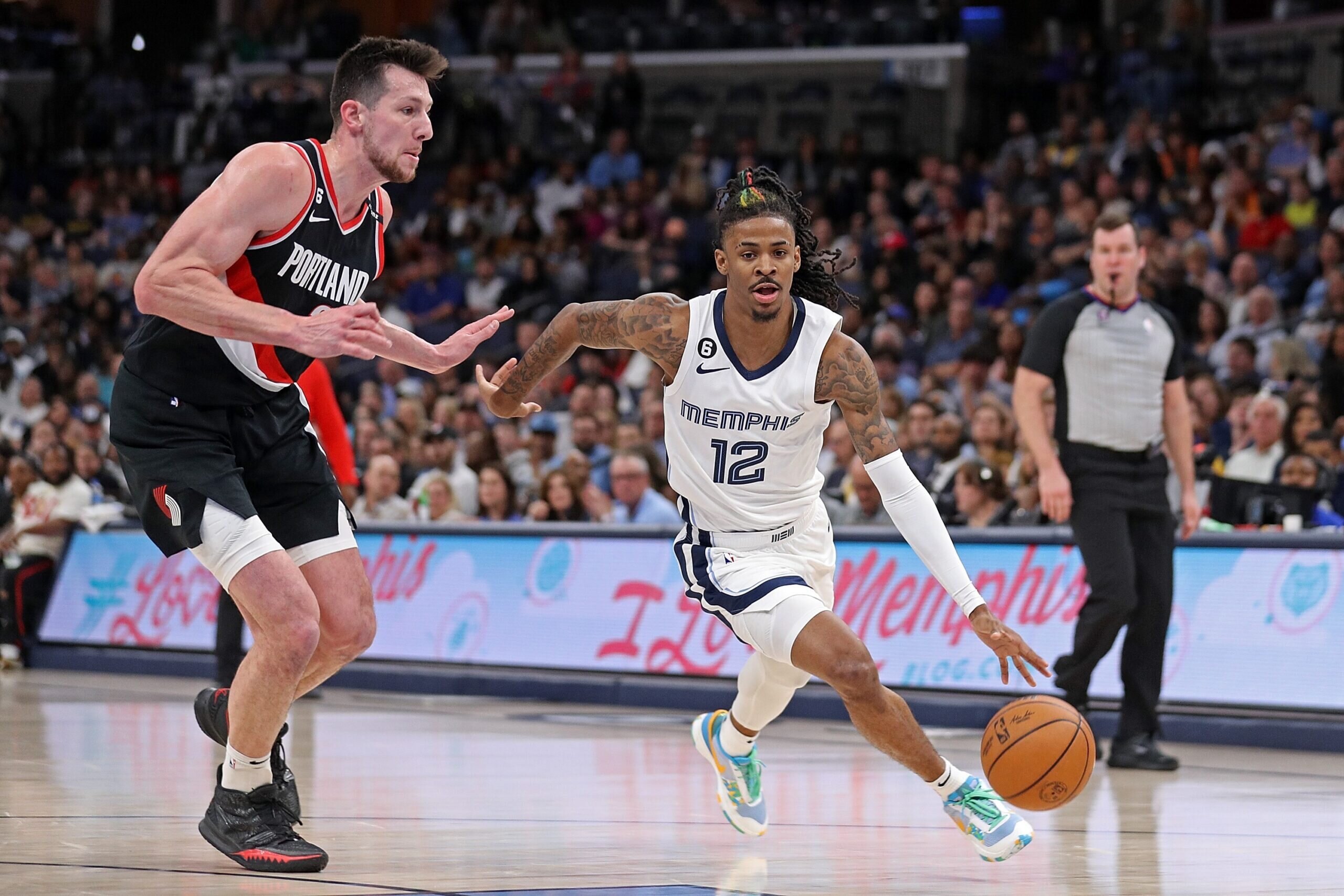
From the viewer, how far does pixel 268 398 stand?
579 cm

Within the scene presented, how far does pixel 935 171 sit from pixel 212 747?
12.5 meters

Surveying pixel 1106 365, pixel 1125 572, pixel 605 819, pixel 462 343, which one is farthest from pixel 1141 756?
pixel 462 343

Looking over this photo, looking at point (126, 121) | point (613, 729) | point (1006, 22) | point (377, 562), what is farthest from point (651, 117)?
point (613, 729)

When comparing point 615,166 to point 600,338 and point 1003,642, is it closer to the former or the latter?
point 600,338

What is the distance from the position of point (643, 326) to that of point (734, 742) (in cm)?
145

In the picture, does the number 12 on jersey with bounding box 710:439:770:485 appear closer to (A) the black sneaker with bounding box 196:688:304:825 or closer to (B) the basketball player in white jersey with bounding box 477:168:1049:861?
(B) the basketball player in white jersey with bounding box 477:168:1049:861

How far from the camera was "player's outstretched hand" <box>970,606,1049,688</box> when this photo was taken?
5297 millimetres

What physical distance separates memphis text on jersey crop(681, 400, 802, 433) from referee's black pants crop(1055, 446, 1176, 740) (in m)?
3.07

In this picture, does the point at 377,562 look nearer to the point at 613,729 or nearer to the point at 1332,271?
the point at 613,729

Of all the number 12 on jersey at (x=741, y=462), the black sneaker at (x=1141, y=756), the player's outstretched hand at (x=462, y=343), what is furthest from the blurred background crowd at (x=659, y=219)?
the player's outstretched hand at (x=462, y=343)

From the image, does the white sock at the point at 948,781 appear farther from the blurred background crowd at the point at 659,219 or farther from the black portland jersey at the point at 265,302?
the blurred background crowd at the point at 659,219

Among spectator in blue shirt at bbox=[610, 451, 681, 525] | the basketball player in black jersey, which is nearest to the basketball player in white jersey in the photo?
the basketball player in black jersey

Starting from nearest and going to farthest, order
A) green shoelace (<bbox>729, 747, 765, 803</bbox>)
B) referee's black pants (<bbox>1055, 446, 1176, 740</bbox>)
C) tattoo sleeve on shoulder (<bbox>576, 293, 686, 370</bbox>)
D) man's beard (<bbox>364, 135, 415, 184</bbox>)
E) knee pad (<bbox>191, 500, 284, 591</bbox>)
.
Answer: knee pad (<bbox>191, 500, 284, 591</bbox>) → man's beard (<bbox>364, 135, 415, 184</bbox>) → tattoo sleeve on shoulder (<bbox>576, 293, 686, 370</bbox>) → green shoelace (<bbox>729, 747, 765, 803</bbox>) → referee's black pants (<bbox>1055, 446, 1176, 740</bbox>)

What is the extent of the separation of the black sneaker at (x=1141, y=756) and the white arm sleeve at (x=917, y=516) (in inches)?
125
